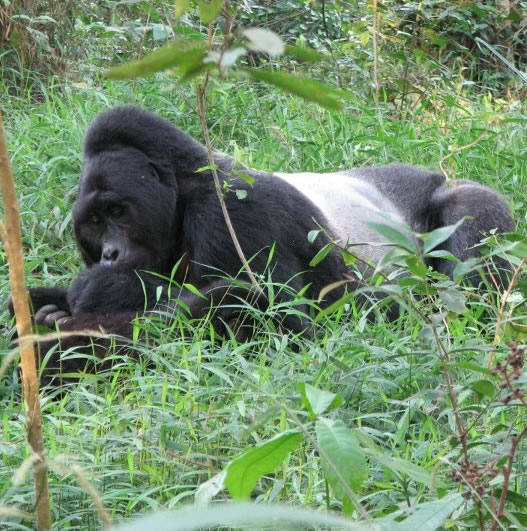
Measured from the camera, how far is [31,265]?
4.83 metres

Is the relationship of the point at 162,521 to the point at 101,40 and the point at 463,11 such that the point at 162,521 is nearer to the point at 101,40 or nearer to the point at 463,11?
the point at 101,40

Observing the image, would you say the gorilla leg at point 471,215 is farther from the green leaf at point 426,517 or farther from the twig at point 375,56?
the green leaf at point 426,517

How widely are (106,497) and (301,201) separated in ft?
8.71

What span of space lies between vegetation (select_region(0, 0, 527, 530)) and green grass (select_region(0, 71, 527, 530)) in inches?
0.4

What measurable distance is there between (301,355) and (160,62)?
2508 millimetres

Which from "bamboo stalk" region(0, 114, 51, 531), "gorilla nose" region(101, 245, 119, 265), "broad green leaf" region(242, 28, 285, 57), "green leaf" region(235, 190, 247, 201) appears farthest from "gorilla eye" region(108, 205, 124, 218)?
"broad green leaf" region(242, 28, 285, 57)

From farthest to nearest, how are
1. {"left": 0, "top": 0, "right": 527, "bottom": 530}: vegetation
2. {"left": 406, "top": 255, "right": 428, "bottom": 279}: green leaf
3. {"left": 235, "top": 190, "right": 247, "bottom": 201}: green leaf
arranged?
{"left": 235, "top": 190, "right": 247, "bottom": 201}: green leaf → {"left": 406, "top": 255, "right": 428, "bottom": 279}: green leaf → {"left": 0, "top": 0, "right": 527, "bottom": 530}: vegetation

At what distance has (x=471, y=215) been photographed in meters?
5.09

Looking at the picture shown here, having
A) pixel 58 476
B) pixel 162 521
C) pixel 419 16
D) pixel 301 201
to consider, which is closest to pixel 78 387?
pixel 58 476

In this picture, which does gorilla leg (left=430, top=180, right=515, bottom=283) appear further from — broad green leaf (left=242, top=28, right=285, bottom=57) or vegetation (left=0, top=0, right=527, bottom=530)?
broad green leaf (left=242, top=28, right=285, bottom=57)

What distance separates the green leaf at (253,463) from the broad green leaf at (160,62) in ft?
2.12

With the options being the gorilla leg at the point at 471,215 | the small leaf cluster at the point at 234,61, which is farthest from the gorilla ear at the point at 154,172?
the small leaf cluster at the point at 234,61

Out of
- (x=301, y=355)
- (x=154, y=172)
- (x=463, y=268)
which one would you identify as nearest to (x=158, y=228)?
(x=154, y=172)

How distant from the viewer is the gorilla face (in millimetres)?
4383
